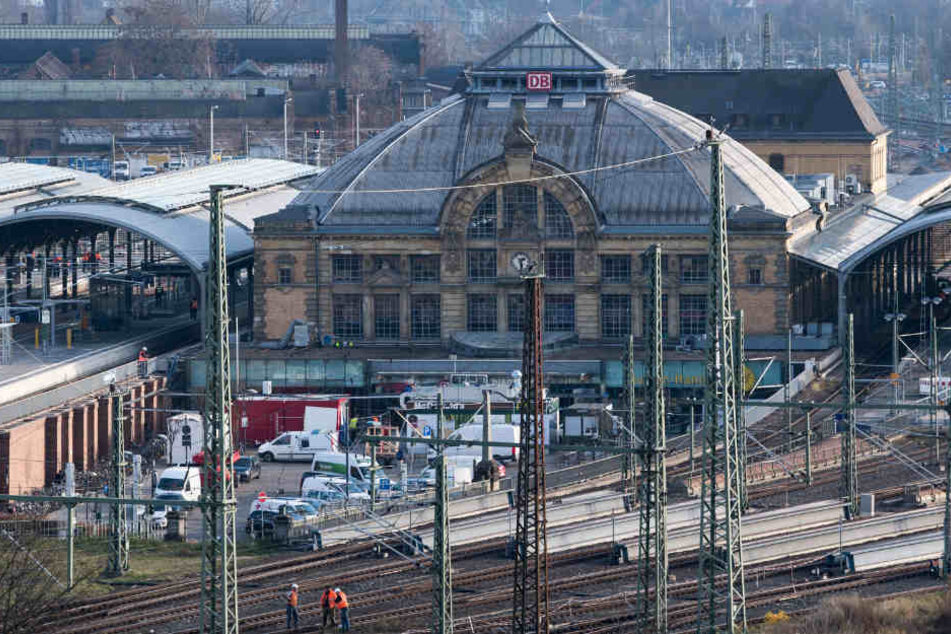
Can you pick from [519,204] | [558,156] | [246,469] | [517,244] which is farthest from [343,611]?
[558,156]

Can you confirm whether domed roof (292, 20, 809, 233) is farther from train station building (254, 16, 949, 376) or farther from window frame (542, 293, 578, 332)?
window frame (542, 293, 578, 332)

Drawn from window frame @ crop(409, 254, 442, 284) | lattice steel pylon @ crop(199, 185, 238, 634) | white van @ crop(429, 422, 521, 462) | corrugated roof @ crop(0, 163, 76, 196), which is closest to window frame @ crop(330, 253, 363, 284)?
window frame @ crop(409, 254, 442, 284)

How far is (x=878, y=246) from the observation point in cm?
10550

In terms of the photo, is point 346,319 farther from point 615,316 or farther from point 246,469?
point 246,469

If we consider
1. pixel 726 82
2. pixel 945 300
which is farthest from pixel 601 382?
pixel 726 82

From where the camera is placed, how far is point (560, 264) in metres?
104

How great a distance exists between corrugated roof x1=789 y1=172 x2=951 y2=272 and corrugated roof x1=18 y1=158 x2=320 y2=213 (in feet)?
76.1

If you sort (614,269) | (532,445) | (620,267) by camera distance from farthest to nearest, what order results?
1. (614,269)
2. (620,267)
3. (532,445)

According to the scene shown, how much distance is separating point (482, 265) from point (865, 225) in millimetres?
24862

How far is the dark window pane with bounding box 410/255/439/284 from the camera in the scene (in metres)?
105

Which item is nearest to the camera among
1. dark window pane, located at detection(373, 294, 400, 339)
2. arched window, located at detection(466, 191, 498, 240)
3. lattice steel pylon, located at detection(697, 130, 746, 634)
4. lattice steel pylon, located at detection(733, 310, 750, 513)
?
lattice steel pylon, located at detection(697, 130, 746, 634)

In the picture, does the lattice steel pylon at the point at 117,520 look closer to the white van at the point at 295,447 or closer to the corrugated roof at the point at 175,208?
the white van at the point at 295,447

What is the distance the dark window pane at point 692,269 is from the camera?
103 m

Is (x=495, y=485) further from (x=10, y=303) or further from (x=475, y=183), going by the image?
(x=10, y=303)
